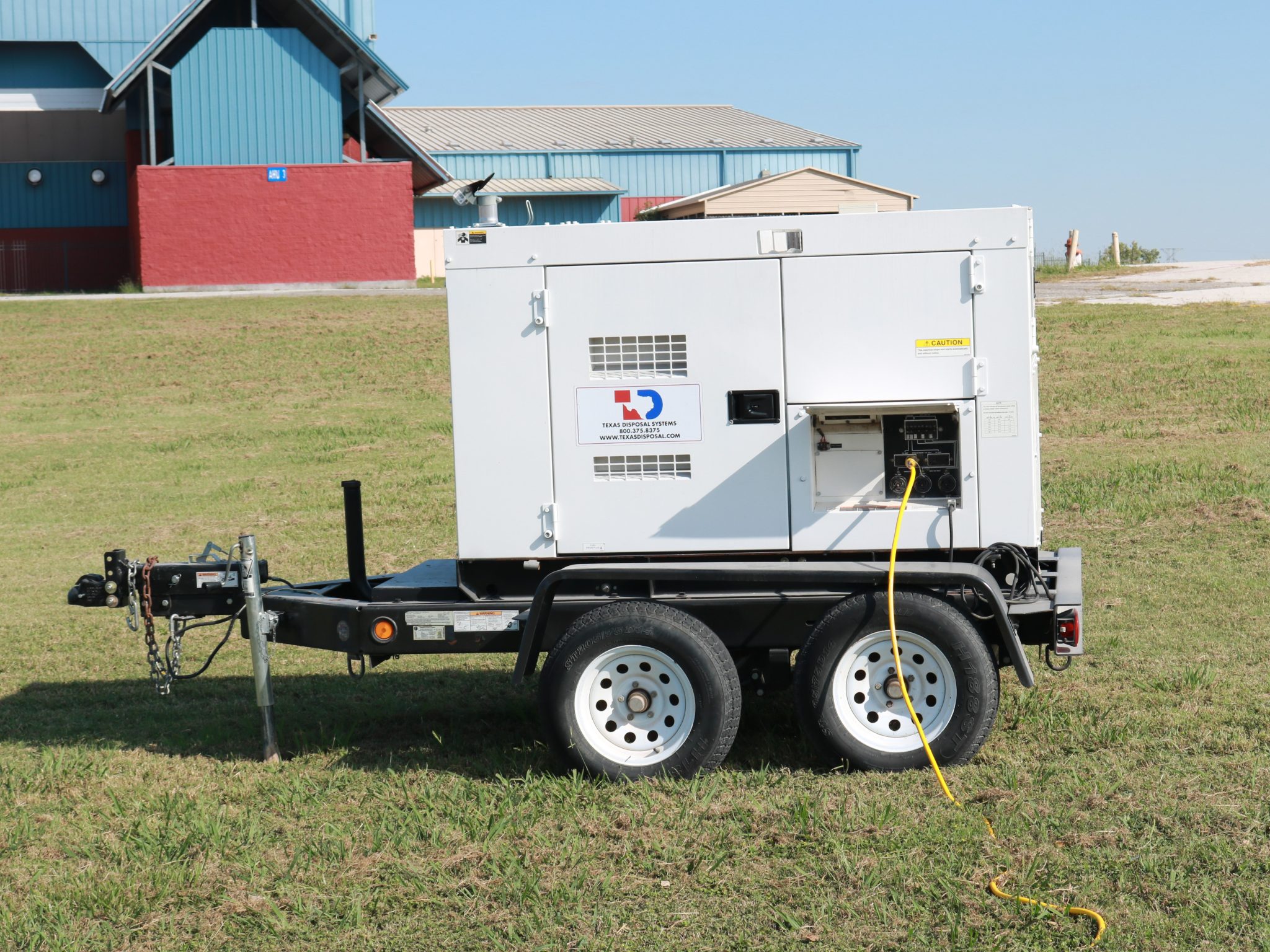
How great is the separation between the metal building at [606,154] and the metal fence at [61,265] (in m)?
9.81

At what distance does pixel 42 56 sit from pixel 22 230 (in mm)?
4791

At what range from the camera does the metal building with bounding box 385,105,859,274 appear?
46.7m

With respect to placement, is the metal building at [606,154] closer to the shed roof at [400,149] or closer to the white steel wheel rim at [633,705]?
the shed roof at [400,149]

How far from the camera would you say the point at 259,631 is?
6477 mm

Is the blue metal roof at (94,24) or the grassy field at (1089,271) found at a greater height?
the blue metal roof at (94,24)

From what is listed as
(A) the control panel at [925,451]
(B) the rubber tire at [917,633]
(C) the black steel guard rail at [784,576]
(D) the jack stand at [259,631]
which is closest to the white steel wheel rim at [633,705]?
(C) the black steel guard rail at [784,576]

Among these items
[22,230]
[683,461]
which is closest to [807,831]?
[683,461]

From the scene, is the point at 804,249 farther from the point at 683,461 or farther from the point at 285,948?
the point at 285,948

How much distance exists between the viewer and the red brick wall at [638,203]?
1890 inches

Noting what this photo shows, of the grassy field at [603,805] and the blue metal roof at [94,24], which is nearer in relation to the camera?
the grassy field at [603,805]

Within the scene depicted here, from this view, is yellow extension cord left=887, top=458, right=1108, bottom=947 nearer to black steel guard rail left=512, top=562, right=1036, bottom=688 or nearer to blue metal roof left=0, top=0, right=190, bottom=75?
black steel guard rail left=512, top=562, right=1036, bottom=688

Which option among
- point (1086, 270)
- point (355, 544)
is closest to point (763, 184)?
point (1086, 270)

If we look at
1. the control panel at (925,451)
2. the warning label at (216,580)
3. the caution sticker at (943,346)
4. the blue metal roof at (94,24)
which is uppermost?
the blue metal roof at (94,24)

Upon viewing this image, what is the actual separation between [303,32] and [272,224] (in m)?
4.75
